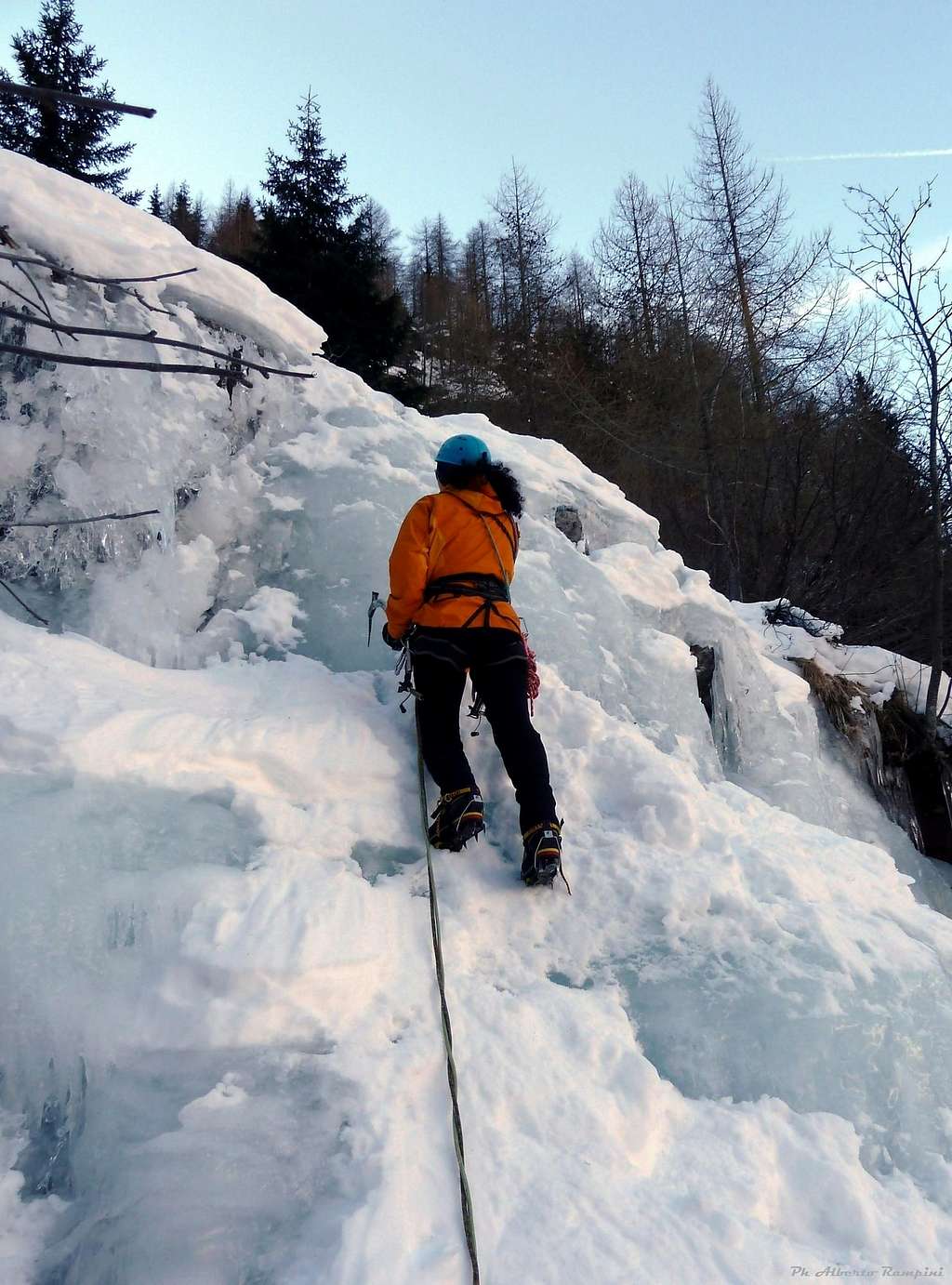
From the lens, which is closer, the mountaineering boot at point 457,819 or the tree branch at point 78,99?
the tree branch at point 78,99

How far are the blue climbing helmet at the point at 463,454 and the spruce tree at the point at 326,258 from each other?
775 centimetres

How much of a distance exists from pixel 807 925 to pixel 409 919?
1266 mm

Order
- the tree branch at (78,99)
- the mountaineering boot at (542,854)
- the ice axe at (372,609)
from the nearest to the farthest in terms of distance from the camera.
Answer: the tree branch at (78,99), the mountaineering boot at (542,854), the ice axe at (372,609)

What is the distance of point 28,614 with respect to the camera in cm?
307

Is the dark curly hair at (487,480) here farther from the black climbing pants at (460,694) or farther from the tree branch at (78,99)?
the tree branch at (78,99)

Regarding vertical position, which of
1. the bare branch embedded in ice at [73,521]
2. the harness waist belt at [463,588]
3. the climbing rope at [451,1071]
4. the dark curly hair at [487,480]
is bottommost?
the climbing rope at [451,1071]

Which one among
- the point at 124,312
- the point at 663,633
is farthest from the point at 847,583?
the point at 124,312

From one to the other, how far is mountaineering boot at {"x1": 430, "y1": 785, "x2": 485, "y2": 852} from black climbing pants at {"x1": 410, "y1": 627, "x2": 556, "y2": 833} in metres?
0.06

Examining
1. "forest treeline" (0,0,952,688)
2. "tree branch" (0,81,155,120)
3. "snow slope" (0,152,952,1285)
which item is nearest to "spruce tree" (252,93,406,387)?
"forest treeline" (0,0,952,688)

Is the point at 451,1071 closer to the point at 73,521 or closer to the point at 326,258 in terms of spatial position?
the point at 73,521

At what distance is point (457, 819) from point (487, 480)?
135 cm

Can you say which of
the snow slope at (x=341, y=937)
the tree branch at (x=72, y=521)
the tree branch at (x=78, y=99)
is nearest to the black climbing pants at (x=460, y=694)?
the snow slope at (x=341, y=937)

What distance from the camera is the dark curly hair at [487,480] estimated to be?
9.94ft

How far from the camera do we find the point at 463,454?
3025 millimetres
